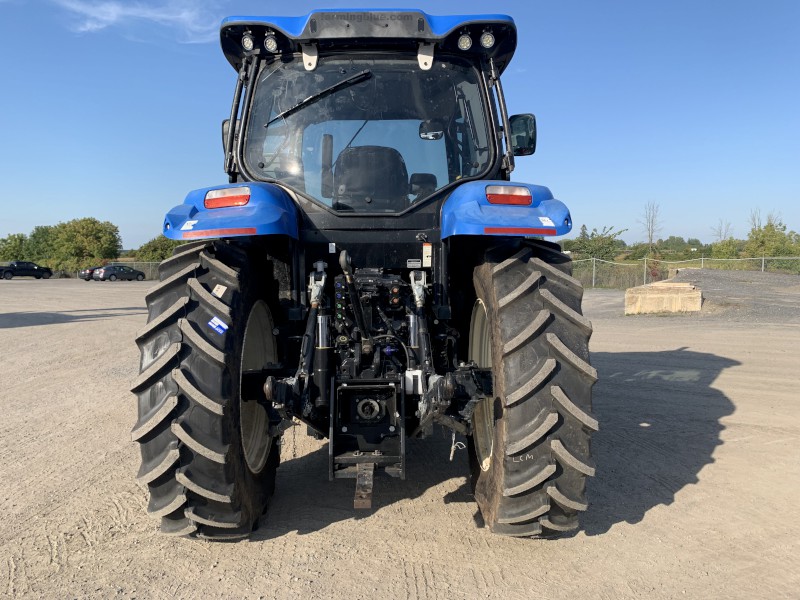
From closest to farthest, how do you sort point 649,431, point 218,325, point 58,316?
point 218,325, point 649,431, point 58,316

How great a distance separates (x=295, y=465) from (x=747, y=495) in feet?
10.1

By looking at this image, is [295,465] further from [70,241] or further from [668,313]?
[70,241]

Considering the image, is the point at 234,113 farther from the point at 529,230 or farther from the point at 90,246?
the point at 90,246

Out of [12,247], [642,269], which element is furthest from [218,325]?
[12,247]

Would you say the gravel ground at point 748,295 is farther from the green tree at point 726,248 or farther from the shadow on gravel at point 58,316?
the green tree at point 726,248

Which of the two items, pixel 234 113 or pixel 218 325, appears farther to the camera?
pixel 234 113

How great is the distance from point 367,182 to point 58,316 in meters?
16.2

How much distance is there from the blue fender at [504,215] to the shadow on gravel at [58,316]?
14.3 meters

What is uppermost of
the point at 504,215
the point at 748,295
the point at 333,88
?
the point at 333,88

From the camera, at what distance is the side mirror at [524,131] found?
432 centimetres

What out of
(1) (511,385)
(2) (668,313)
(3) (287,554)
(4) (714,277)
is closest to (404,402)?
(1) (511,385)

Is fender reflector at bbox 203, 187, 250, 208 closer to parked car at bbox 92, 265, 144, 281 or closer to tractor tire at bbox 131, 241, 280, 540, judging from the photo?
tractor tire at bbox 131, 241, 280, 540

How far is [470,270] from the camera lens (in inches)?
159

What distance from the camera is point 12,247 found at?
7688 cm
